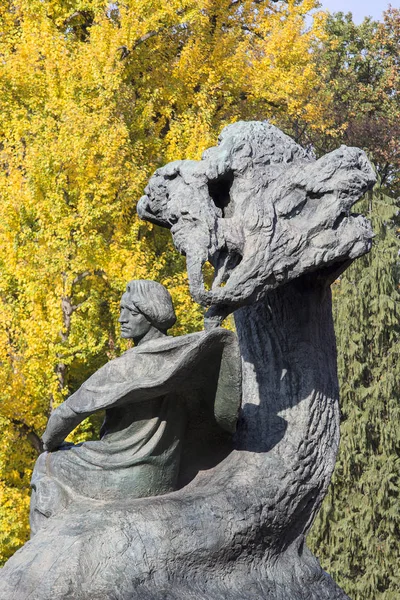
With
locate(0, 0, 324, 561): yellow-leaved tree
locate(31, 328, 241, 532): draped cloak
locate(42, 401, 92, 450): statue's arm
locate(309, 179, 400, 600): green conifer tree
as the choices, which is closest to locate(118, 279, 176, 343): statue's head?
locate(31, 328, 241, 532): draped cloak

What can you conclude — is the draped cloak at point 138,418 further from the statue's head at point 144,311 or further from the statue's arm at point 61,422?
the statue's head at point 144,311

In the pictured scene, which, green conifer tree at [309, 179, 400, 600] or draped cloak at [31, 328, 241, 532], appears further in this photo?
green conifer tree at [309, 179, 400, 600]

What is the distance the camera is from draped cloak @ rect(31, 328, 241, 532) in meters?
4.68

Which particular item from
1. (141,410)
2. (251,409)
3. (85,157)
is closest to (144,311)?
(141,410)

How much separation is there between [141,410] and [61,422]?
0.38m

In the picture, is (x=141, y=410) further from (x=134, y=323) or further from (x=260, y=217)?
(x=260, y=217)

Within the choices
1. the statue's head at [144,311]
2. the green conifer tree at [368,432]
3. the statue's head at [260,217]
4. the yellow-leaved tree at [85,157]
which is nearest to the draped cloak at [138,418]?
the statue's head at [144,311]

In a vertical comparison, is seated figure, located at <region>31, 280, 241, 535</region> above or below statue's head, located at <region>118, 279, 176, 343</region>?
below

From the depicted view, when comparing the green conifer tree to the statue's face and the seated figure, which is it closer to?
the seated figure

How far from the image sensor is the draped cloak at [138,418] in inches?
184

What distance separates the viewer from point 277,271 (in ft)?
15.6

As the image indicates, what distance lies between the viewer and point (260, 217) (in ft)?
15.8

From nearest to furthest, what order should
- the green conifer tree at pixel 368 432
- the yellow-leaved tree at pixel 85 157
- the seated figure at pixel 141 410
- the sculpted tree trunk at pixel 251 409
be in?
the sculpted tree trunk at pixel 251 409 < the seated figure at pixel 141 410 < the yellow-leaved tree at pixel 85 157 < the green conifer tree at pixel 368 432

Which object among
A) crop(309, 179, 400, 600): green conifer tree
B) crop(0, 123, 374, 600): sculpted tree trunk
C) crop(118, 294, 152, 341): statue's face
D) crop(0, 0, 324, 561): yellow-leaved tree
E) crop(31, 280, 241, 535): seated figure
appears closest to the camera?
crop(0, 123, 374, 600): sculpted tree trunk
